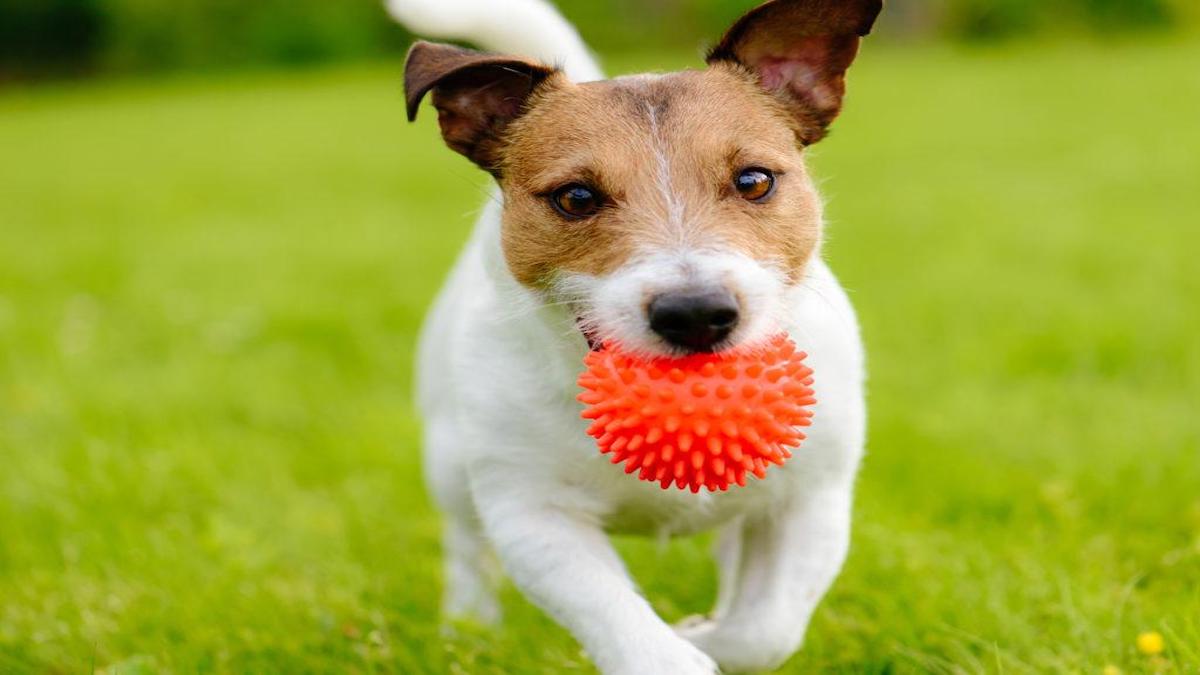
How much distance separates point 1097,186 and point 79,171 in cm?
1236

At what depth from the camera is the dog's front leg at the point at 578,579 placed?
2822 millimetres

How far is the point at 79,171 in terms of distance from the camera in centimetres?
1664

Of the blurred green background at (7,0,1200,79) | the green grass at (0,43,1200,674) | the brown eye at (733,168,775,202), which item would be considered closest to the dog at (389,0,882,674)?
the brown eye at (733,168,775,202)

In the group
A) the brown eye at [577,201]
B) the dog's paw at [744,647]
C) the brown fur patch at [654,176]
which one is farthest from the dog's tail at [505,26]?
the dog's paw at [744,647]

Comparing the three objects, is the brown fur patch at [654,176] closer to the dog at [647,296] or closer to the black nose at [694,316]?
the dog at [647,296]

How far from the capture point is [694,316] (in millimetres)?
2721

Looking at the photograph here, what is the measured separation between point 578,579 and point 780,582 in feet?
1.80

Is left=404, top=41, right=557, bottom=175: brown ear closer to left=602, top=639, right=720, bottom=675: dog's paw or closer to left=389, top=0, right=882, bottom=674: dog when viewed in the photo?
left=389, top=0, right=882, bottom=674: dog

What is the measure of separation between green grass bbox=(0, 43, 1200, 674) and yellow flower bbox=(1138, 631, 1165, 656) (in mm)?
28

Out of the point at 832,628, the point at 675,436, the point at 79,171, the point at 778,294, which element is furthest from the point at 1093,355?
the point at 79,171

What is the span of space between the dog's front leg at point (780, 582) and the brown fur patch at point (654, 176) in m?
0.63

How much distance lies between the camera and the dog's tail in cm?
409

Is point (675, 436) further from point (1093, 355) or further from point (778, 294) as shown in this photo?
point (1093, 355)

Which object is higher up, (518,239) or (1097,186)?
(518,239)
